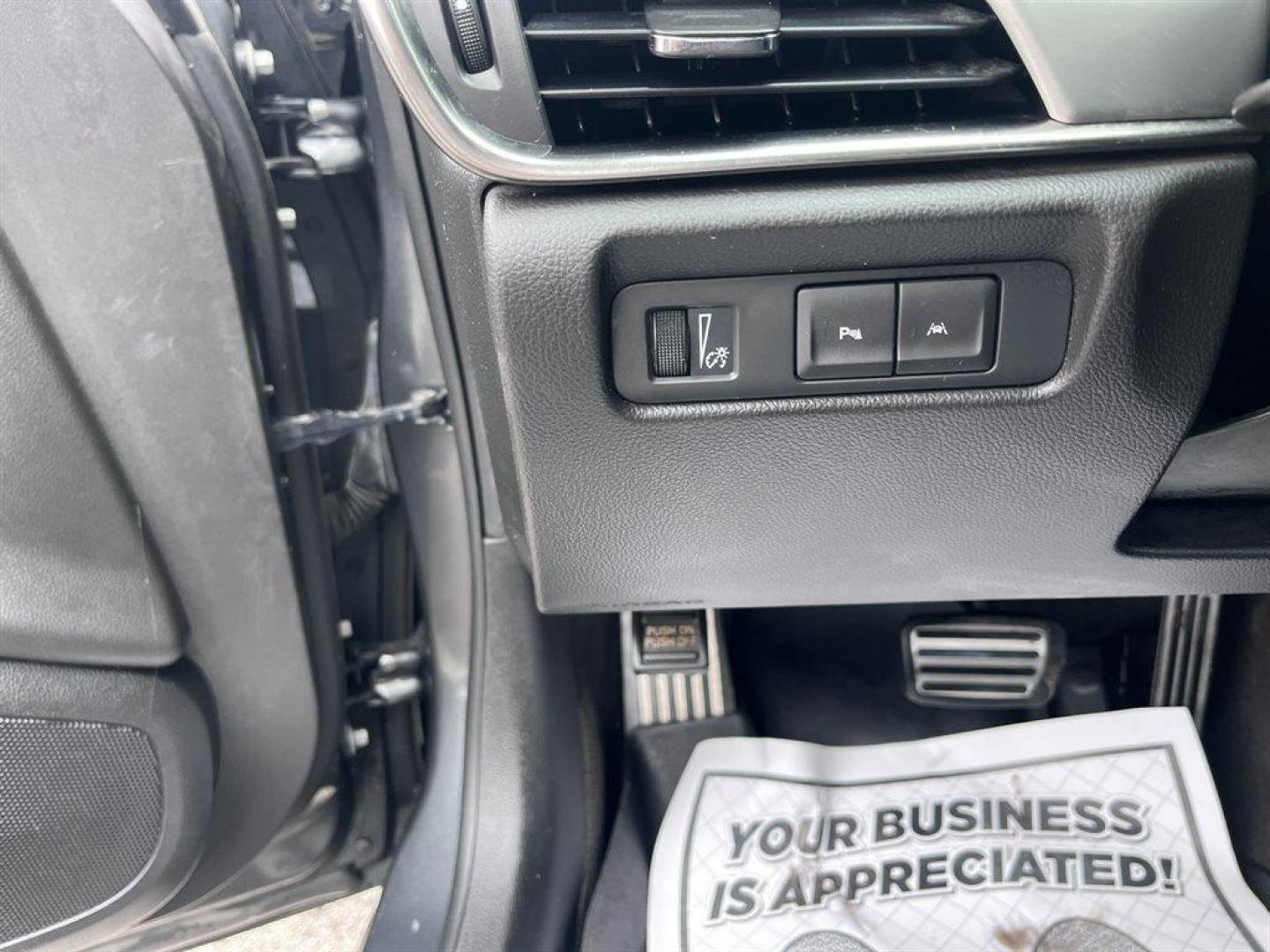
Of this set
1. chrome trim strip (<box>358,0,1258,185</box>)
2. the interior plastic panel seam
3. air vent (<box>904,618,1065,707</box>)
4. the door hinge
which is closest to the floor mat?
air vent (<box>904,618,1065,707</box>)

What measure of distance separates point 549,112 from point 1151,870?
733 mm

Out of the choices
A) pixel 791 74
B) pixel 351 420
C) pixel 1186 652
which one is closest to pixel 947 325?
pixel 791 74

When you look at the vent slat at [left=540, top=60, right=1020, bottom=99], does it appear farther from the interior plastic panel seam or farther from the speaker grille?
the speaker grille

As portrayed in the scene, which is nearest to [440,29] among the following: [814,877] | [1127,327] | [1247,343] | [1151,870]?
[1127,327]

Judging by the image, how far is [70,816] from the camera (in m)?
0.73

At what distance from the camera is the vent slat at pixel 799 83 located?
53 centimetres

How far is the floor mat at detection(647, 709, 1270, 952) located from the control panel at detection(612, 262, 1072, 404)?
44cm

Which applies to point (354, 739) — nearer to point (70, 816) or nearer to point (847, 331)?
point (70, 816)

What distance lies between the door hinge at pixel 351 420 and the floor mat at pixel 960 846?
39 centimetres

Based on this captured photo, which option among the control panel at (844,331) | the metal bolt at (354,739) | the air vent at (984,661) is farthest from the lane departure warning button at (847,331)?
the metal bolt at (354,739)

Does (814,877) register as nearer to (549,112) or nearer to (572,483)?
(572,483)

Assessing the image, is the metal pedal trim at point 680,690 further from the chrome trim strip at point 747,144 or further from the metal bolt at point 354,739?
the chrome trim strip at point 747,144

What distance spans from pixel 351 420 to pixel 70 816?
13.4 inches

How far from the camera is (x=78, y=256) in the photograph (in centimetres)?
63
